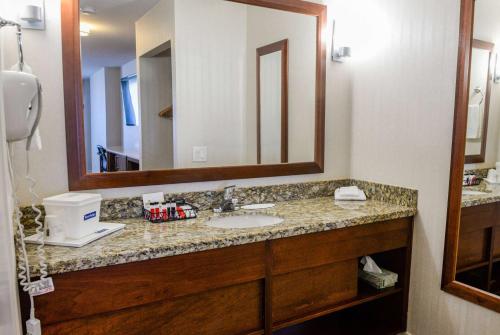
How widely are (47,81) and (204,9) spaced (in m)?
0.82

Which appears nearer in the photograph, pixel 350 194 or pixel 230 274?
pixel 230 274

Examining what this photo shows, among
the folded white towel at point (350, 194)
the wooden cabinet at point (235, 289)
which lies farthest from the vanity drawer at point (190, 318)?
the folded white towel at point (350, 194)

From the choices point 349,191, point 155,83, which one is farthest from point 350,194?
point 155,83

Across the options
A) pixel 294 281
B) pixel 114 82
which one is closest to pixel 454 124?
pixel 294 281

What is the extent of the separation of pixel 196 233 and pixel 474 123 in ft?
4.38

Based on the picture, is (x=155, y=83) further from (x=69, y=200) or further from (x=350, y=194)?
(x=350, y=194)

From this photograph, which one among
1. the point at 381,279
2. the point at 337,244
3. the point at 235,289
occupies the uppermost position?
the point at 337,244

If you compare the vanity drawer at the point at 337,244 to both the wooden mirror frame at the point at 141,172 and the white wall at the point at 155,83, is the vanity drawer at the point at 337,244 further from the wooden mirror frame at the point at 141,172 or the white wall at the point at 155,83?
the white wall at the point at 155,83

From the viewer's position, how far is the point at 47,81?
4.76ft

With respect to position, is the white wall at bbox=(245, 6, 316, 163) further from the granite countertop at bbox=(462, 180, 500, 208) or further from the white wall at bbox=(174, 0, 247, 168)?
the granite countertop at bbox=(462, 180, 500, 208)

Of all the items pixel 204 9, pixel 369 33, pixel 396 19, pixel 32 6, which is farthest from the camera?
pixel 369 33

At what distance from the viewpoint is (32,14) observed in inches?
54.1

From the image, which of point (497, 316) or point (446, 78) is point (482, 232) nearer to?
point (497, 316)

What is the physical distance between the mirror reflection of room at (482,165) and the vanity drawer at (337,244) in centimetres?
29
